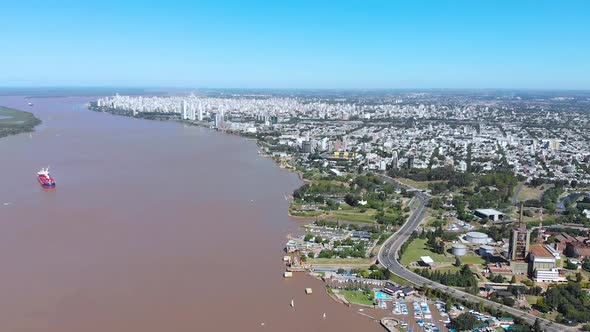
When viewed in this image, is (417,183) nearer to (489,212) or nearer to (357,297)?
(489,212)

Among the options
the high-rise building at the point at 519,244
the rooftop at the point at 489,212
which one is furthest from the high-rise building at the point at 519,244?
the rooftop at the point at 489,212

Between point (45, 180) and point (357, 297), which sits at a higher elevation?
point (45, 180)

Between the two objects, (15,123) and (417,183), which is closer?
(417,183)

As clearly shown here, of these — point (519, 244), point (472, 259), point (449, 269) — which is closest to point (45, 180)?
point (449, 269)

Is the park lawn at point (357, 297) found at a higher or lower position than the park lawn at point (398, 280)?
lower

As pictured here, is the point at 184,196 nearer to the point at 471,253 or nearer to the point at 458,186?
the point at 471,253

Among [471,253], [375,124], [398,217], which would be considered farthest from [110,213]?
[375,124]

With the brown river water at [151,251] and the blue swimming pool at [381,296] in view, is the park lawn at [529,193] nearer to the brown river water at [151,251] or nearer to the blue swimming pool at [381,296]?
the brown river water at [151,251]
